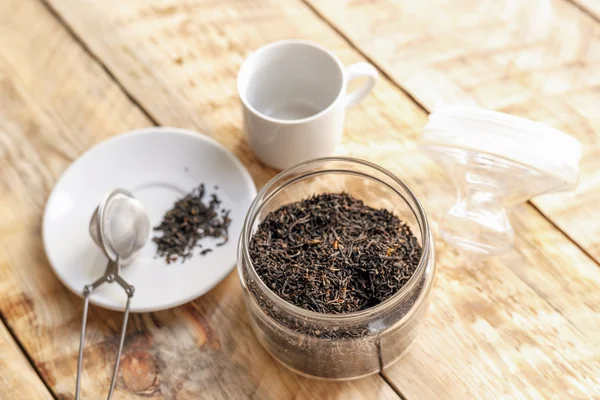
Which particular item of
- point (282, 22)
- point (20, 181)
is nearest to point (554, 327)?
point (282, 22)

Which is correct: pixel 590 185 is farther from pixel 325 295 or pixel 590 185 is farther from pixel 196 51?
pixel 196 51

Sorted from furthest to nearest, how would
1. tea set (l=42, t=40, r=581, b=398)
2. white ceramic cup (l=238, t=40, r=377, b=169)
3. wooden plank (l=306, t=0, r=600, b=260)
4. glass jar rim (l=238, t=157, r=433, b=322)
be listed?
1. wooden plank (l=306, t=0, r=600, b=260)
2. white ceramic cup (l=238, t=40, r=377, b=169)
3. tea set (l=42, t=40, r=581, b=398)
4. glass jar rim (l=238, t=157, r=433, b=322)

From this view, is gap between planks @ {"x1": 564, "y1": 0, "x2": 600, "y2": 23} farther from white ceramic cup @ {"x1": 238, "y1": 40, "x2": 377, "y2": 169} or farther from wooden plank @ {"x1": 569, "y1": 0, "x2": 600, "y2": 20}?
white ceramic cup @ {"x1": 238, "y1": 40, "x2": 377, "y2": 169}

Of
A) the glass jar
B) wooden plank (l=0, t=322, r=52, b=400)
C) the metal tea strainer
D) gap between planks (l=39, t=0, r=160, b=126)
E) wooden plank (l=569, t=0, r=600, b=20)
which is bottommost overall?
wooden plank (l=569, t=0, r=600, b=20)

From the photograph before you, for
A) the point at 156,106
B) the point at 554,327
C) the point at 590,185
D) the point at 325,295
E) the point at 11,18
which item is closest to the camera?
the point at 325,295

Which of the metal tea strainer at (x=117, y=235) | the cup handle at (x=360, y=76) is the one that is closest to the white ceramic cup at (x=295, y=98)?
the cup handle at (x=360, y=76)

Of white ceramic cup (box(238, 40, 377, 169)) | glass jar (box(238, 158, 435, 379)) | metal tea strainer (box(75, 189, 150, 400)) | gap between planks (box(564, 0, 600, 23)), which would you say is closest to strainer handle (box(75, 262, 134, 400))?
metal tea strainer (box(75, 189, 150, 400))
